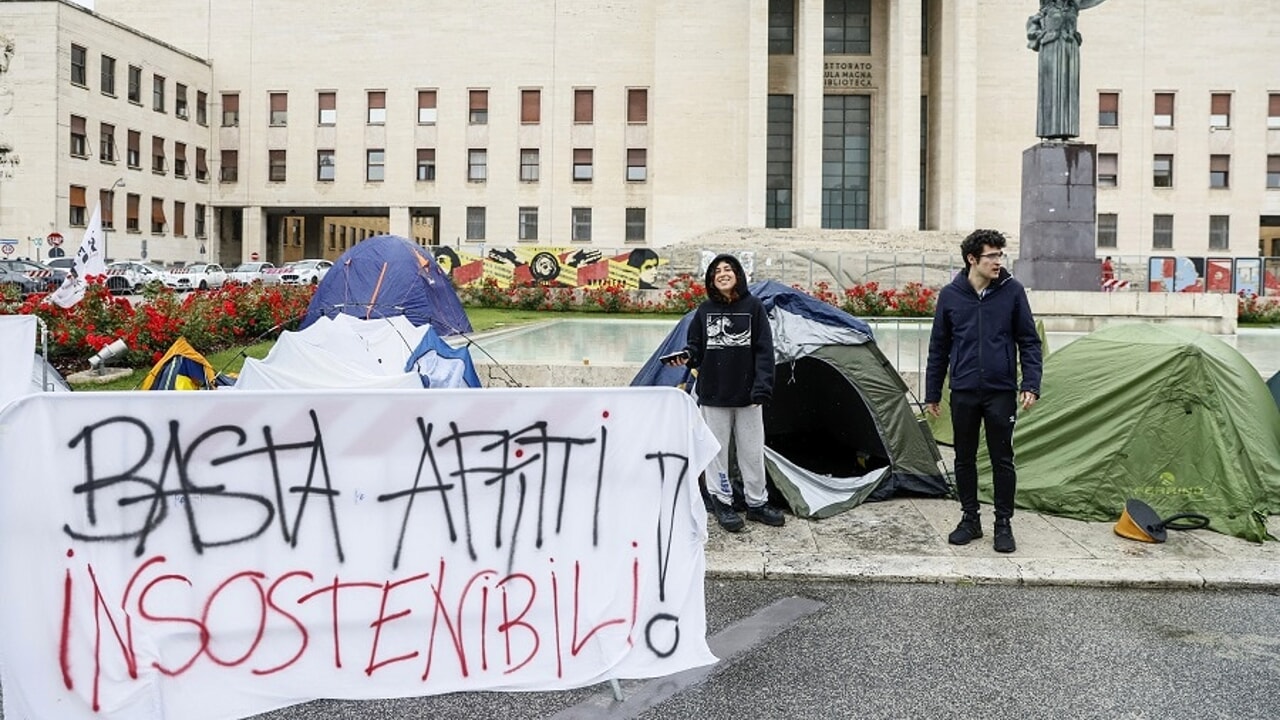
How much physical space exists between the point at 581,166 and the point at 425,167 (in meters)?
9.04

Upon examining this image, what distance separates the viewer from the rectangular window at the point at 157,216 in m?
57.1

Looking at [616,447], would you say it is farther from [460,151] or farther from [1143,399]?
[460,151]

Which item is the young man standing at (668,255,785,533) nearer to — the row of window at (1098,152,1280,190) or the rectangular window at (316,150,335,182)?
the row of window at (1098,152,1280,190)

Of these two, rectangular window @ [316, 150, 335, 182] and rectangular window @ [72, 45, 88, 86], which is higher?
rectangular window @ [72, 45, 88, 86]

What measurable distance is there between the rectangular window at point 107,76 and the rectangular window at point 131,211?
17.6 ft

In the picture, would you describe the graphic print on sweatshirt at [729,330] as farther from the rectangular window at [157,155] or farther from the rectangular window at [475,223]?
the rectangular window at [157,155]

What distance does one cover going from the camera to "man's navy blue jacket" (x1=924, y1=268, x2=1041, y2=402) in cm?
654

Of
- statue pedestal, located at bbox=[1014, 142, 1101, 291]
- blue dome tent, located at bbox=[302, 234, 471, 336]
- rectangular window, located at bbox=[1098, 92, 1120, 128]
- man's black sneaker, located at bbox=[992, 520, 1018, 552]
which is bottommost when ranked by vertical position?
man's black sneaker, located at bbox=[992, 520, 1018, 552]

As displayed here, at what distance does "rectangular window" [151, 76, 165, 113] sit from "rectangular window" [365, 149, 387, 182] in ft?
36.7

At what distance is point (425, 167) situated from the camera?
59.2m

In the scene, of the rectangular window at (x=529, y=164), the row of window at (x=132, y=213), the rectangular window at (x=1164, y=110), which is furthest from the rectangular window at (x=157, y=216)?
the rectangular window at (x=1164, y=110)

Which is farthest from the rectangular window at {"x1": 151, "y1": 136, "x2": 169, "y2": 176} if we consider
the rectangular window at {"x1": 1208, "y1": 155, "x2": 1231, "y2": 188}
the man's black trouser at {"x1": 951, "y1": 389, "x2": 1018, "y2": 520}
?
the man's black trouser at {"x1": 951, "y1": 389, "x2": 1018, "y2": 520}

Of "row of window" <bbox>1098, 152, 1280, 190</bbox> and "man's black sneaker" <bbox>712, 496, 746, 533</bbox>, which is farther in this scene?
"row of window" <bbox>1098, 152, 1280, 190</bbox>

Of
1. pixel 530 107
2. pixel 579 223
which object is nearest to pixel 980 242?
pixel 579 223
